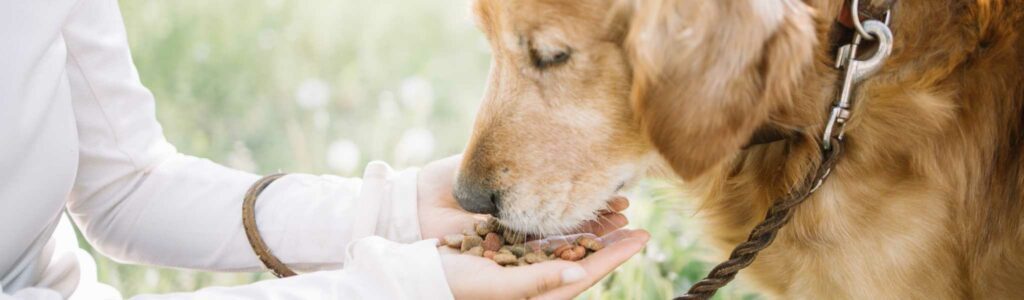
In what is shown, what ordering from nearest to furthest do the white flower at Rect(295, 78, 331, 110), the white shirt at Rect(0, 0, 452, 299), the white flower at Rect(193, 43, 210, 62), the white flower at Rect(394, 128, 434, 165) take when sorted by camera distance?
1. the white shirt at Rect(0, 0, 452, 299)
2. the white flower at Rect(394, 128, 434, 165)
3. the white flower at Rect(295, 78, 331, 110)
4. the white flower at Rect(193, 43, 210, 62)

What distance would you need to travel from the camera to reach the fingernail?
175 cm

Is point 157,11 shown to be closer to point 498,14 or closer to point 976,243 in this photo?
point 498,14

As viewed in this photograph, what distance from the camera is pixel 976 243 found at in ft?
6.05

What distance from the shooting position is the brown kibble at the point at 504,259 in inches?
74.1

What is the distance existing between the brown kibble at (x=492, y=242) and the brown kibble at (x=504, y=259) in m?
0.10

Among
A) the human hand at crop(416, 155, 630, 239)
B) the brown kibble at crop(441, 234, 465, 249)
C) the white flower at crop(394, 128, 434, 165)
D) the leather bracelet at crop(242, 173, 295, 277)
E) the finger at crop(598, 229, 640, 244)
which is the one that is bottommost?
the white flower at crop(394, 128, 434, 165)

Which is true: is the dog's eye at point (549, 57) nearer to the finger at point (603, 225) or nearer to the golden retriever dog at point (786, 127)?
the golden retriever dog at point (786, 127)

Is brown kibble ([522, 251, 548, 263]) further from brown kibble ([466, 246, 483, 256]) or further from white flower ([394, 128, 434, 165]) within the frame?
white flower ([394, 128, 434, 165])

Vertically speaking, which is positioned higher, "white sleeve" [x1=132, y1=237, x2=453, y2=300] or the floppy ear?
the floppy ear

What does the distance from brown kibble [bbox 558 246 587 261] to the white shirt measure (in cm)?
27

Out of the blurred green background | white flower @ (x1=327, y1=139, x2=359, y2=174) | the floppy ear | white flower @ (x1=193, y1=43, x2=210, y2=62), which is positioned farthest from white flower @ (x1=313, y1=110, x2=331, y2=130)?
the floppy ear

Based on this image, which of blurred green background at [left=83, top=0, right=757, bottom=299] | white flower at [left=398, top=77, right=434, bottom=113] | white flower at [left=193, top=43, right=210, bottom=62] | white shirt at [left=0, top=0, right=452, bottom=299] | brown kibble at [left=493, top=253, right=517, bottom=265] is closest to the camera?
white shirt at [left=0, top=0, right=452, bottom=299]

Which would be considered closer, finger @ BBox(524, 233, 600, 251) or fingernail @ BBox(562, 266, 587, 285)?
fingernail @ BBox(562, 266, 587, 285)

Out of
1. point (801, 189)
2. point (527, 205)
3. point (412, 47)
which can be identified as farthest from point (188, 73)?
point (801, 189)
